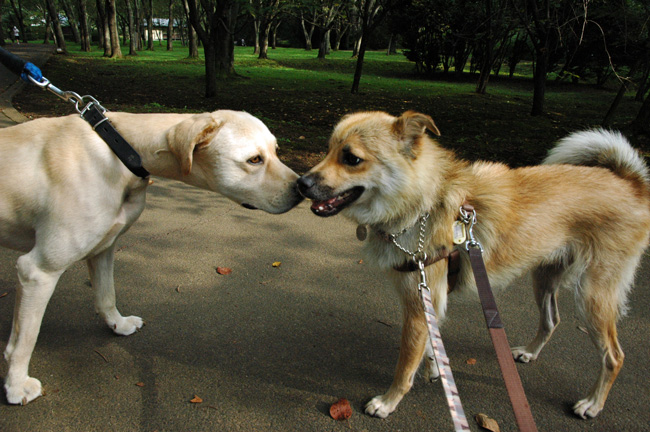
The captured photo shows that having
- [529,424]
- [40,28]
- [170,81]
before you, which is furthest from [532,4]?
[40,28]

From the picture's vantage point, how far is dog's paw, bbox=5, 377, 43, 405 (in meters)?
2.36

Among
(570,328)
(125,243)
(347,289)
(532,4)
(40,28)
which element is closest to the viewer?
(570,328)

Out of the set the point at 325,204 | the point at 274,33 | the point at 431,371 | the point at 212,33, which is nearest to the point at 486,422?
the point at 431,371

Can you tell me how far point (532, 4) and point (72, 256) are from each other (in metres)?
11.8

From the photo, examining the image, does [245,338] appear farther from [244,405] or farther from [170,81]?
[170,81]

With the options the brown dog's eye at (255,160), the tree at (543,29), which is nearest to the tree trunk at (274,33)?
the tree at (543,29)

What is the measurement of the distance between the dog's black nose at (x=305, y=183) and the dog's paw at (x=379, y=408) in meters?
1.37

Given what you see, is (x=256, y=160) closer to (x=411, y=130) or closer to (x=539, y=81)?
(x=411, y=130)

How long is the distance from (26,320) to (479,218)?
2.70 metres

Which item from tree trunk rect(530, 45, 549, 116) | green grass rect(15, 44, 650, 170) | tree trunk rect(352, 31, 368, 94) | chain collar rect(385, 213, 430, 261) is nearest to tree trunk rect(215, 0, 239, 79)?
green grass rect(15, 44, 650, 170)

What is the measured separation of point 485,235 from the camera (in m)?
2.44

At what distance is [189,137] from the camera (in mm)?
2346

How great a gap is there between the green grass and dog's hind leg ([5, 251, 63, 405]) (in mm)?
4659

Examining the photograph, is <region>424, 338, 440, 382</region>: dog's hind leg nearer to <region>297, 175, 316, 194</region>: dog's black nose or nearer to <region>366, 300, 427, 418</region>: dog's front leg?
<region>366, 300, 427, 418</region>: dog's front leg
